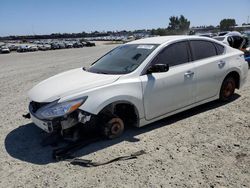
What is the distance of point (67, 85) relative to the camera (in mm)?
3965

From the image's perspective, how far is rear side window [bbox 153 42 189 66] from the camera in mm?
4434

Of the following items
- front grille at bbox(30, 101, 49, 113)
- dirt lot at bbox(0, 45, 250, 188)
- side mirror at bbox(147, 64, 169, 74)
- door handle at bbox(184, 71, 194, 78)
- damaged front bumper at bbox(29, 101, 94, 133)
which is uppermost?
side mirror at bbox(147, 64, 169, 74)

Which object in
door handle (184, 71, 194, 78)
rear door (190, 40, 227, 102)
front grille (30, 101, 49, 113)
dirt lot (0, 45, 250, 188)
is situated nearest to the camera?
dirt lot (0, 45, 250, 188)

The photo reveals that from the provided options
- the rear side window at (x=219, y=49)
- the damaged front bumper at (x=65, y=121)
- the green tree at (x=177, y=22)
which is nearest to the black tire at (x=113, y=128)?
the damaged front bumper at (x=65, y=121)

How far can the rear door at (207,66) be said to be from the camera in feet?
16.0

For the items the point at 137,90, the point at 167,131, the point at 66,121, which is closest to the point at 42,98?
the point at 66,121

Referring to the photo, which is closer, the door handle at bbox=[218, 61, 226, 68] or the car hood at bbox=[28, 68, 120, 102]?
the car hood at bbox=[28, 68, 120, 102]

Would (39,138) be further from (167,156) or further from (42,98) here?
(167,156)

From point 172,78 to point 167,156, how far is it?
4.81ft

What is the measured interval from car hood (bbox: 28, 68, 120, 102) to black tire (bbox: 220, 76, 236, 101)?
2.68 metres

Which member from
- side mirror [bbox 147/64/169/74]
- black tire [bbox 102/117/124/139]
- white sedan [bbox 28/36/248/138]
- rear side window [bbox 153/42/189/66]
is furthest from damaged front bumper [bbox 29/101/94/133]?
rear side window [bbox 153/42/189/66]

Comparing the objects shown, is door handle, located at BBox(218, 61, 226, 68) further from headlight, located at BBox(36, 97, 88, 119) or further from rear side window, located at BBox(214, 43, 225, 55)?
headlight, located at BBox(36, 97, 88, 119)

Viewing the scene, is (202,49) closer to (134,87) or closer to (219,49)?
(219,49)

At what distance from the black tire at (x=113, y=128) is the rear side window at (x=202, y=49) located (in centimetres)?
204
